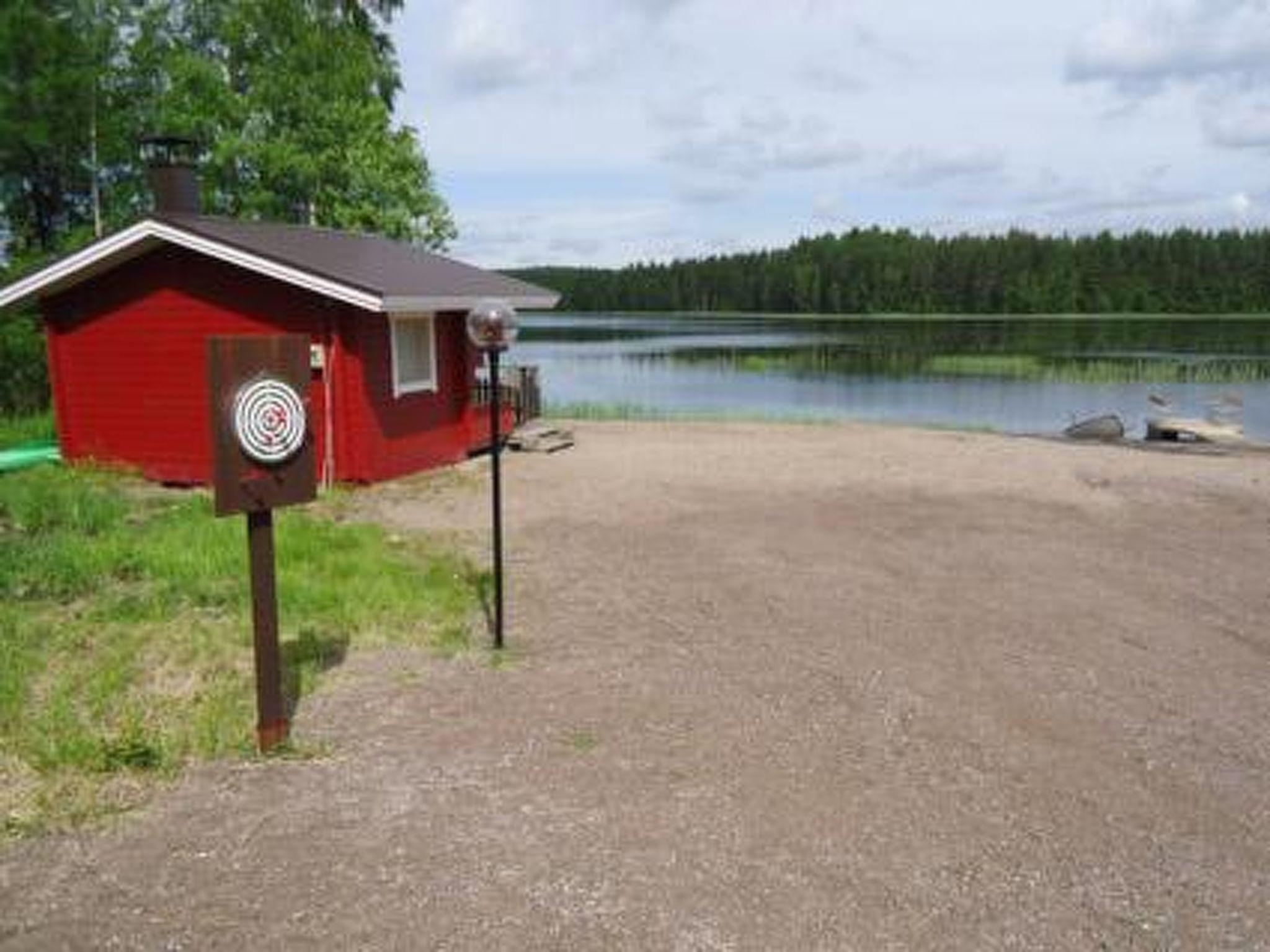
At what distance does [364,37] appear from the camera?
2697 cm

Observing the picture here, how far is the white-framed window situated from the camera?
42.7 ft

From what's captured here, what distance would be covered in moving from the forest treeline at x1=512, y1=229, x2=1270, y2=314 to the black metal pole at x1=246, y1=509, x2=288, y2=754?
109m

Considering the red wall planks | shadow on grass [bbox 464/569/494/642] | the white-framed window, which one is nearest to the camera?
shadow on grass [bbox 464/569/494/642]

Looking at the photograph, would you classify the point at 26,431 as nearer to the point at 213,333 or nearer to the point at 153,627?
the point at 213,333

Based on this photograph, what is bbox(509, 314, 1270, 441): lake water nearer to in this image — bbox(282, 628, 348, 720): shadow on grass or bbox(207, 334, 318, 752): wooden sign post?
bbox(282, 628, 348, 720): shadow on grass

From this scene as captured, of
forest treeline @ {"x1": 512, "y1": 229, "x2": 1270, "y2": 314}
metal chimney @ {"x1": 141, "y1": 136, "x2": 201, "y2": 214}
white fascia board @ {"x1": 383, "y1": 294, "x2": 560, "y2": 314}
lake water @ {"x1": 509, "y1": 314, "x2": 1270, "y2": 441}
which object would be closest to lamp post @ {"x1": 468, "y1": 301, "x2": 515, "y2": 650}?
white fascia board @ {"x1": 383, "y1": 294, "x2": 560, "y2": 314}

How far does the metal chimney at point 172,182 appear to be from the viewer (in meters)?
13.3

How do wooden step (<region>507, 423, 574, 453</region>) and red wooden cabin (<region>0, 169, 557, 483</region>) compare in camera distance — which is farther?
wooden step (<region>507, 423, 574, 453</region>)

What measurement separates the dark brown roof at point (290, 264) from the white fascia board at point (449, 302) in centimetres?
1

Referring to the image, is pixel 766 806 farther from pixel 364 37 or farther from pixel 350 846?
pixel 364 37

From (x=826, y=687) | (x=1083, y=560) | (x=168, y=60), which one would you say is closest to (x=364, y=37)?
(x=168, y=60)

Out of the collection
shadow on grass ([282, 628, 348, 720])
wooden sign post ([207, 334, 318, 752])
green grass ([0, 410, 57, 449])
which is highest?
wooden sign post ([207, 334, 318, 752])

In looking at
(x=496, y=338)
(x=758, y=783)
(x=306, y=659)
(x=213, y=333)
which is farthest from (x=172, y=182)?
(x=758, y=783)

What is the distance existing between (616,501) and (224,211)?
19556 millimetres
